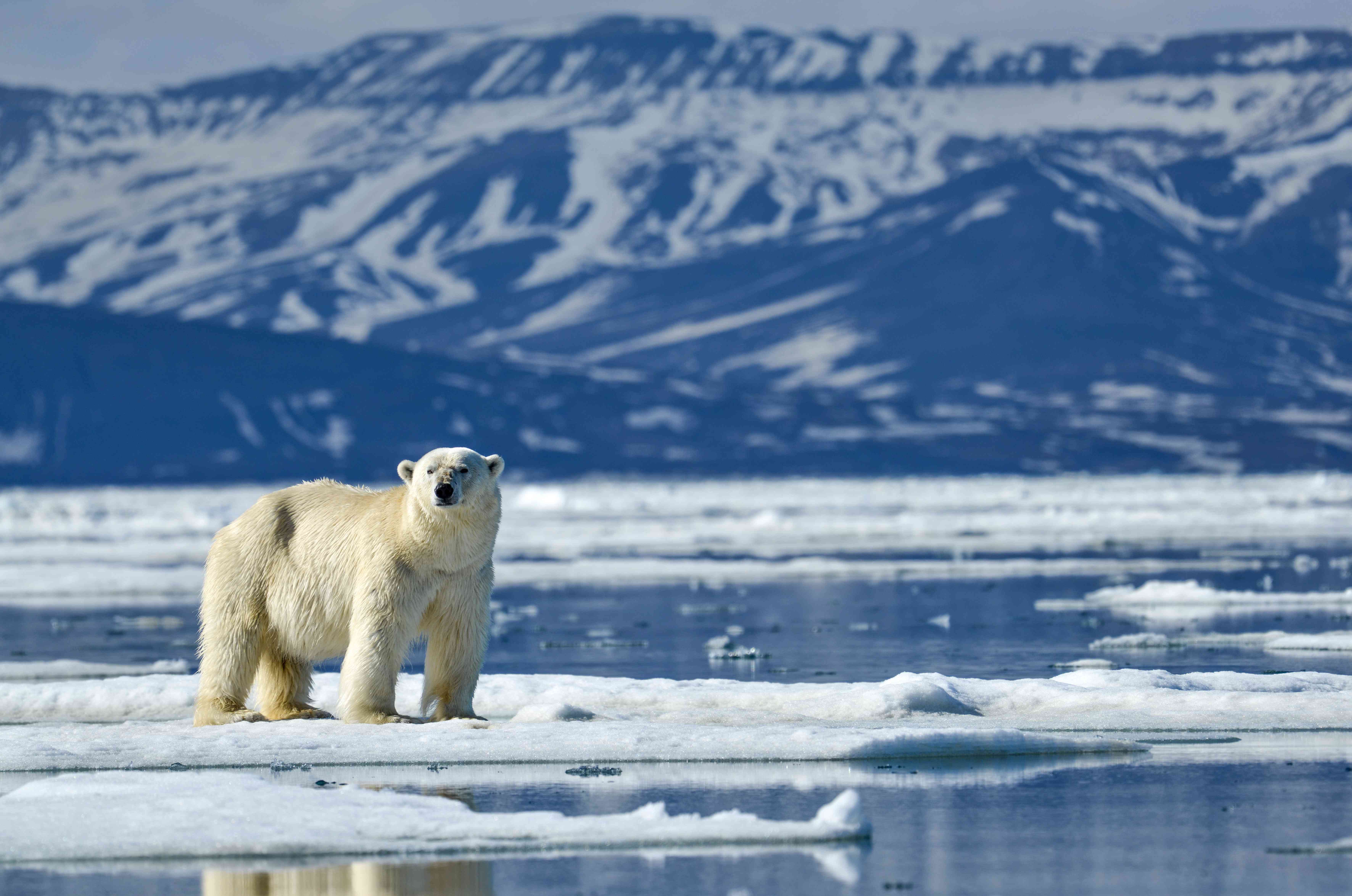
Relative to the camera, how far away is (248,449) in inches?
6378

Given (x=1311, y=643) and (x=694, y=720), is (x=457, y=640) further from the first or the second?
(x=1311, y=643)

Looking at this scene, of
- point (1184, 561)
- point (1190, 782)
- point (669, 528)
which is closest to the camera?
point (1190, 782)

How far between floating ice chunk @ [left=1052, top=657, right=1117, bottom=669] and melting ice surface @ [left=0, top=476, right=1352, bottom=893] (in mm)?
40

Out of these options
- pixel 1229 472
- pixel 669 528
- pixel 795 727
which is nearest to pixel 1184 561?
pixel 669 528

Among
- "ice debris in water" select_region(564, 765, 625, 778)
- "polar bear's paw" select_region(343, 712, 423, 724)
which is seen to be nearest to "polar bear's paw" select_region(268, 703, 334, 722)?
"polar bear's paw" select_region(343, 712, 423, 724)

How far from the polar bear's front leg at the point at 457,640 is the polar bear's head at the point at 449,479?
1.41 ft

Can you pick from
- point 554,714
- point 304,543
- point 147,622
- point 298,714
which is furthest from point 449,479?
point 147,622

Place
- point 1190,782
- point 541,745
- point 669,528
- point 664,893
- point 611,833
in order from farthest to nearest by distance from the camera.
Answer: point 669,528 < point 541,745 < point 1190,782 < point 611,833 < point 664,893

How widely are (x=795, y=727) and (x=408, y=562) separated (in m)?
2.08

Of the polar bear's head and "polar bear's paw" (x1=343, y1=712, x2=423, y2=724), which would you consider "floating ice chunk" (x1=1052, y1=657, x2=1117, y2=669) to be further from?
"polar bear's paw" (x1=343, y1=712, x2=423, y2=724)

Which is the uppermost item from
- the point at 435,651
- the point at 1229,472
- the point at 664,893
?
the point at 1229,472

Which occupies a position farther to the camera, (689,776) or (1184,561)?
(1184,561)

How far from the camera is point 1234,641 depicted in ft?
50.0

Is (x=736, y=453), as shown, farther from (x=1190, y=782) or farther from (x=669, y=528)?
(x=1190, y=782)
